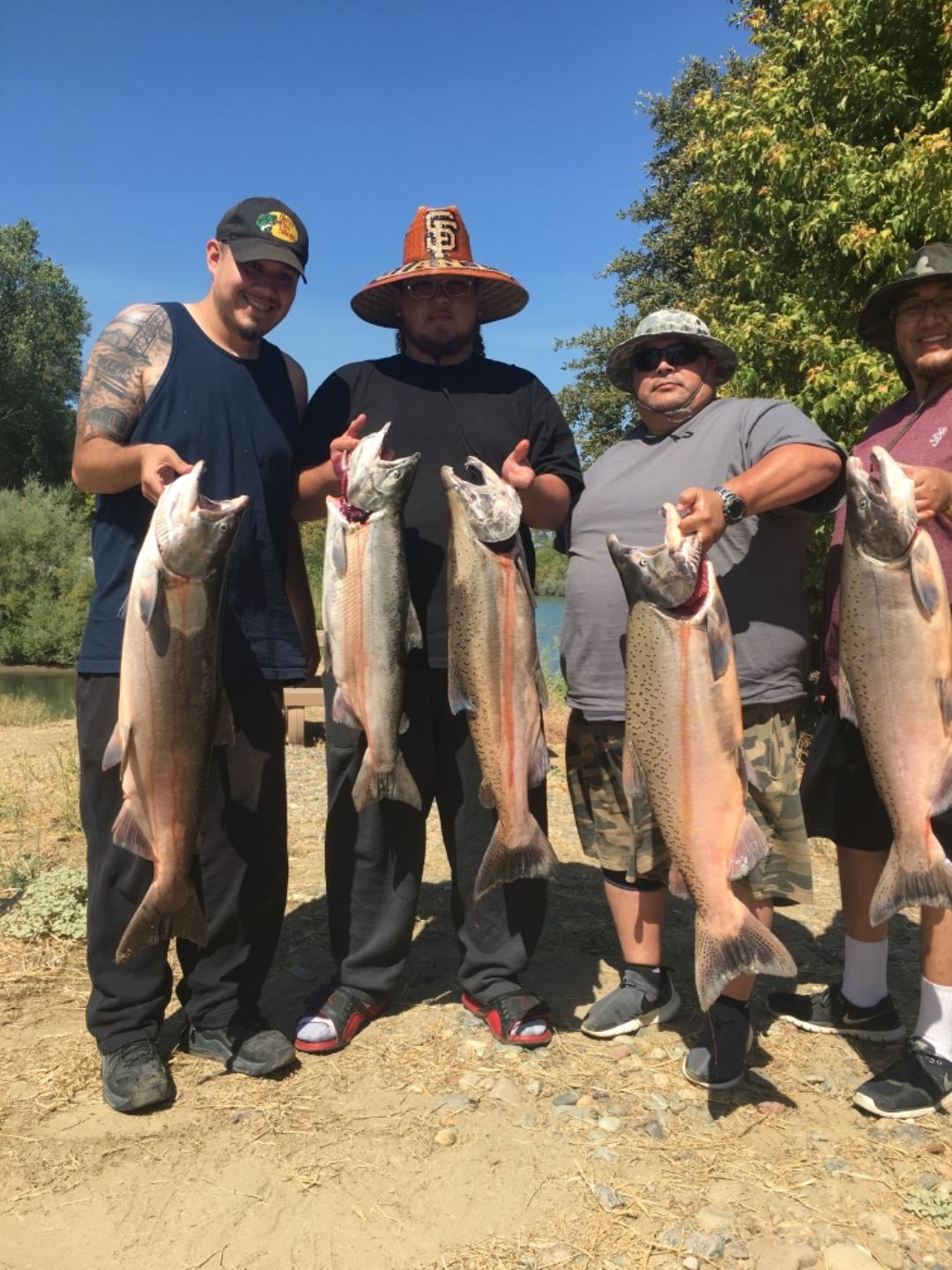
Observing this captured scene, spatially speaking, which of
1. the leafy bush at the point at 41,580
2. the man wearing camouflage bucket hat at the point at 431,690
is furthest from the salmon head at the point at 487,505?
the leafy bush at the point at 41,580

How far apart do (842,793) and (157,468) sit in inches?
120

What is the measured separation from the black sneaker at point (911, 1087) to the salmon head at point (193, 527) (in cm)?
315

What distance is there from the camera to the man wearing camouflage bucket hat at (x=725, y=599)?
360 centimetres

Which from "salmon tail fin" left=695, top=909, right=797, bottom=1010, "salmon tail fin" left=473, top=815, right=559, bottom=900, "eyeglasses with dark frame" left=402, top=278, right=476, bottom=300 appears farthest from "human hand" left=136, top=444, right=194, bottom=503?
"salmon tail fin" left=695, top=909, right=797, bottom=1010

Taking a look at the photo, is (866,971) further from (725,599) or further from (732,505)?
(732,505)

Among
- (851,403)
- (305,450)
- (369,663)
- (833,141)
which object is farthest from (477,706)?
(833,141)

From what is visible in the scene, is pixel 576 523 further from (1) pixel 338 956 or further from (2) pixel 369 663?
(1) pixel 338 956

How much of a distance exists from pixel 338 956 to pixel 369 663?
1.46 metres

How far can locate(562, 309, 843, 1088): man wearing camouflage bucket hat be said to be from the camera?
11.8 ft

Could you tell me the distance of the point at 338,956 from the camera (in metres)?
4.15

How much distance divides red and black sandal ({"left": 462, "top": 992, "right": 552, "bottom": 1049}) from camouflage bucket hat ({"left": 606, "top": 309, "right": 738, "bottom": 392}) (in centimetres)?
275

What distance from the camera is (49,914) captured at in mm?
4973

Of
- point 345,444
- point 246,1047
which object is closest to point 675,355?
point 345,444

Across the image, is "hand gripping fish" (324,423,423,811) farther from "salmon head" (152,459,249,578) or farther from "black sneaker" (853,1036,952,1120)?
"black sneaker" (853,1036,952,1120)
